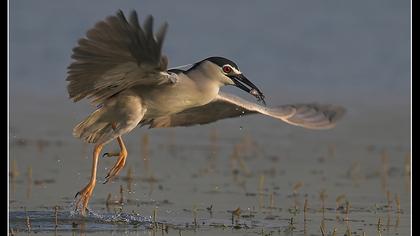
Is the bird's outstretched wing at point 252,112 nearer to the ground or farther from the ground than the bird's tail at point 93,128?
farther from the ground

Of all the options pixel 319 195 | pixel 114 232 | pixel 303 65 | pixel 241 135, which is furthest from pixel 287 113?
pixel 303 65

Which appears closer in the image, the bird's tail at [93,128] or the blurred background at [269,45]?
the bird's tail at [93,128]

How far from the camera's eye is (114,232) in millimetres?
8273

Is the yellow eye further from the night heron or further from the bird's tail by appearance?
the bird's tail

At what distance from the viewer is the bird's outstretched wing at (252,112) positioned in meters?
9.68

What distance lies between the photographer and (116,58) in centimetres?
818

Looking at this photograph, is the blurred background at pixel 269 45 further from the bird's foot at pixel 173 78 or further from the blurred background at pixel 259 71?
the bird's foot at pixel 173 78

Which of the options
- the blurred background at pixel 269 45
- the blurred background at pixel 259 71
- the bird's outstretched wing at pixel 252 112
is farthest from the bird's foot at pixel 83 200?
the blurred background at pixel 269 45

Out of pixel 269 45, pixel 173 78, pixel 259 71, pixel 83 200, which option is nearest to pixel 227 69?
pixel 173 78

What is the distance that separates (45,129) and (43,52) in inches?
188

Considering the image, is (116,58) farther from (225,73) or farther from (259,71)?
(259,71)

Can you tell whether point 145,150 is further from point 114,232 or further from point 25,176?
point 114,232

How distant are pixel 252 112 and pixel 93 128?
151 centimetres

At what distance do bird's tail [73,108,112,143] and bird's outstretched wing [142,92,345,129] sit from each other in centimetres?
73
